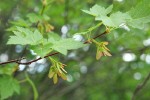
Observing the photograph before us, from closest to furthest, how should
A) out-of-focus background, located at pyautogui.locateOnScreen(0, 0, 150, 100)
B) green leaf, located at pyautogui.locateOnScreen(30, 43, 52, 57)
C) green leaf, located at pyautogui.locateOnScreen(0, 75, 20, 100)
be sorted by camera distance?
green leaf, located at pyautogui.locateOnScreen(30, 43, 52, 57) → green leaf, located at pyautogui.locateOnScreen(0, 75, 20, 100) → out-of-focus background, located at pyautogui.locateOnScreen(0, 0, 150, 100)

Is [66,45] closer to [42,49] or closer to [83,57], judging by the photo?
[42,49]

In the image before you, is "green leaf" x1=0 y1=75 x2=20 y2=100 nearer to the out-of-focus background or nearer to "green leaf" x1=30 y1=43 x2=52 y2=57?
the out-of-focus background

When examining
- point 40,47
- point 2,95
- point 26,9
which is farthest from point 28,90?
point 40,47

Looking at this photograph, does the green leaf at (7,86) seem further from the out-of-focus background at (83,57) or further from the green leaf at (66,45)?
the green leaf at (66,45)

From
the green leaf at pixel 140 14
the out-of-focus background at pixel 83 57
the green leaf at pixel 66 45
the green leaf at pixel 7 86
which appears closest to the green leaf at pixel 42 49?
the green leaf at pixel 66 45

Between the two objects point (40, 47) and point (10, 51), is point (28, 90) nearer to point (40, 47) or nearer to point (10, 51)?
point (10, 51)

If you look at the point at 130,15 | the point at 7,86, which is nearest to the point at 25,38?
the point at 130,15

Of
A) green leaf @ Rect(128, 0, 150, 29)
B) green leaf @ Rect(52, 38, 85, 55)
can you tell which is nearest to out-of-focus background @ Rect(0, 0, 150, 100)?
green leaf @ Rect(128, 0, 150, 29)
